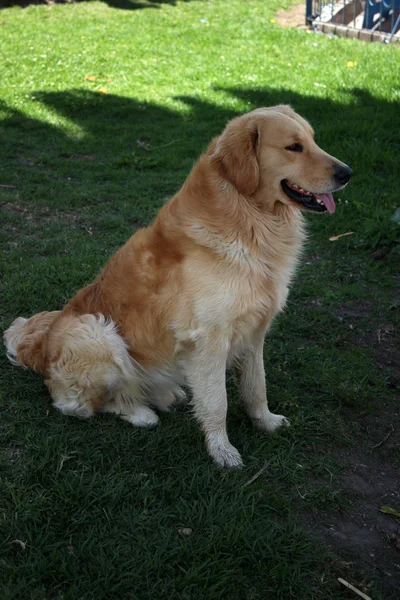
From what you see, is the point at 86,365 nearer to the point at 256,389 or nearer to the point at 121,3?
the point at 256,389

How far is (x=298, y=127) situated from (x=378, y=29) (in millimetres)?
9035

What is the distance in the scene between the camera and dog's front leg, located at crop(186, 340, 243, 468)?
9.64 ft

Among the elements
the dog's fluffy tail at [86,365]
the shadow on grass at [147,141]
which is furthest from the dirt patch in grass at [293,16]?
the dog's fluffy tail at [86,365]

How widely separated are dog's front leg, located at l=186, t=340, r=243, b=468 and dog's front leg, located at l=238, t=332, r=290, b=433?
288 mm

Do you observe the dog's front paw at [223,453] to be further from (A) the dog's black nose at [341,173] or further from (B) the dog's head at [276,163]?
(A) the dog's black nose at [341,173]

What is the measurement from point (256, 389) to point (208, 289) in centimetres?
72

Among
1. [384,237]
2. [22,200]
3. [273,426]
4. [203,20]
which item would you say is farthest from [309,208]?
[203,20]

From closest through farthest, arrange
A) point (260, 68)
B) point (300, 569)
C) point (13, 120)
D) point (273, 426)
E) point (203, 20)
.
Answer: point (300, 569)
point (273, 426)
point (13, 120)
point (260, 68)
point (203, 20)

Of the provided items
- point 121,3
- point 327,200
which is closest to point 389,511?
point 327,200

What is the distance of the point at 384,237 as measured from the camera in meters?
5.22

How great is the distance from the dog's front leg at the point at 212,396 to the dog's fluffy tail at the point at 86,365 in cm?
39

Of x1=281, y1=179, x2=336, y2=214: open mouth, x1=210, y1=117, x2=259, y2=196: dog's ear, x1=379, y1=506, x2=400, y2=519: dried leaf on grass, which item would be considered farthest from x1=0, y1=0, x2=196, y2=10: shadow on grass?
x1=379, y1=506, x2=400, y2=519: dried leaf on grass

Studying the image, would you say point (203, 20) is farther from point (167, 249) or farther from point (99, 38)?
point (167, 249)

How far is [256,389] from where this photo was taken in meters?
3.30
